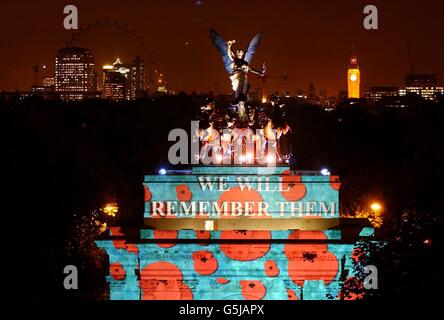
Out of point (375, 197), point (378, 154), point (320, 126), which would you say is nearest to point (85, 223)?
point (375, 197)

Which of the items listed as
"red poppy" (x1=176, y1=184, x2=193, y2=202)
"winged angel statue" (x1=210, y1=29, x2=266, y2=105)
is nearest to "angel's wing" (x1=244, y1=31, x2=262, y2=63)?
"winged angel statue" (x1=210, y1=29, x2=266, y2=105)

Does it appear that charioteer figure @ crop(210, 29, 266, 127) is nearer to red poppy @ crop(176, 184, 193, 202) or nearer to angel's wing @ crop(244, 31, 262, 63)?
angel's wing @ crop(244, 31, 262, 63)

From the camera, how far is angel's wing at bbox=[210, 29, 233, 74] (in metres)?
47.1

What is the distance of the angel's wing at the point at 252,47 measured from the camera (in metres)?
47.1

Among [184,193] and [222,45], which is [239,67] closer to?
[222,45]

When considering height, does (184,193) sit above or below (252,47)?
below

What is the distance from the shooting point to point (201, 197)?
143ft

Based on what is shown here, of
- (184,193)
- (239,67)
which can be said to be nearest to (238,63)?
(239,67)

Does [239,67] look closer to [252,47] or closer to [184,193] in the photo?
[252,47]

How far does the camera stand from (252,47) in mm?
47312

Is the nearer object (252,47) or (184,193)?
(184,193)

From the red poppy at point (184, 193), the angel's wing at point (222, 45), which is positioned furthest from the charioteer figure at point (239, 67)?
the red poppy at point (184, 193)

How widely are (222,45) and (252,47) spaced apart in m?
1.36

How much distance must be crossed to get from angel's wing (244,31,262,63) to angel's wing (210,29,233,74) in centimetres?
83
